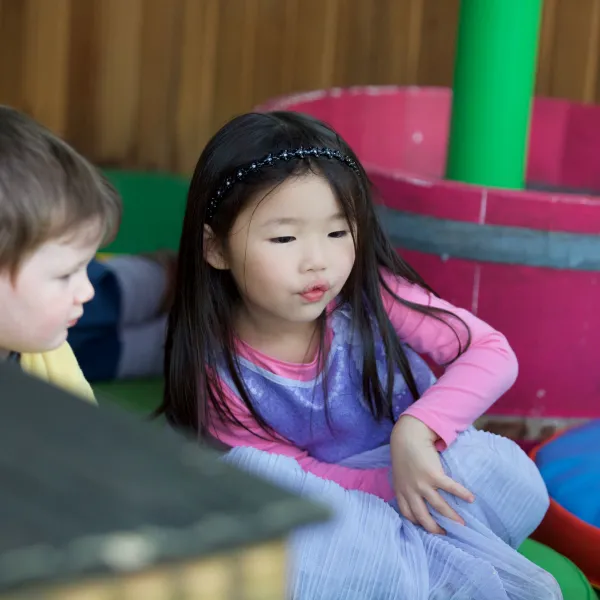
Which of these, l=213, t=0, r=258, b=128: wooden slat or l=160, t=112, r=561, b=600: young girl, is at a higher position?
l=213, t=0, r=258, b=128: wooden slat

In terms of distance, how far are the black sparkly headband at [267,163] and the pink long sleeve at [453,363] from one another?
0.22 meters

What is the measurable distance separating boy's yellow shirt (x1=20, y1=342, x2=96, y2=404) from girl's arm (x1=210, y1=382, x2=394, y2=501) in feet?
0.86

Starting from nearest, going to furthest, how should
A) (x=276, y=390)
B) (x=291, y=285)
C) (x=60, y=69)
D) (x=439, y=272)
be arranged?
(x=291, y=285), (x=276, y=390), (x=439, y=272), (x=60, y=69)

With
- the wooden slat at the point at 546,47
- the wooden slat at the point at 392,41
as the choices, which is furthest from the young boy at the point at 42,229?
the wooden slat at the point at 546,47

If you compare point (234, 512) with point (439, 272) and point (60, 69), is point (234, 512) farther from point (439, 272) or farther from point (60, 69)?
point (60, 69)

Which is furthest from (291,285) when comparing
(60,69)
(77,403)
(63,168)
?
(60,69)

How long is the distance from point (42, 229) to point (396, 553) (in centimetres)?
57

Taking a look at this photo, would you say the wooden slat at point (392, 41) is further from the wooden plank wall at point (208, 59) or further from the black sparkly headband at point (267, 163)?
the black sparkly headband at point (267, 163)

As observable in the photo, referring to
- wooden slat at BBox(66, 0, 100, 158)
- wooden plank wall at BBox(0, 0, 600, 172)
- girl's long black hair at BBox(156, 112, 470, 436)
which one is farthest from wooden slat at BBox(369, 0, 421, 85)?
girl's long black hair at BBox(156, 112, 470, 436)

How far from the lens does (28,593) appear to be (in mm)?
550

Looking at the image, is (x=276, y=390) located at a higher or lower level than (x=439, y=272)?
lower

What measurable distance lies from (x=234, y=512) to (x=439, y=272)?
1.36 m

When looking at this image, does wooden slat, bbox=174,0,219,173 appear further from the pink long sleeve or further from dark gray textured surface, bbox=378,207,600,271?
the pink long sleeve

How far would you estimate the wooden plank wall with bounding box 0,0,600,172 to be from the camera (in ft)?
9.10
